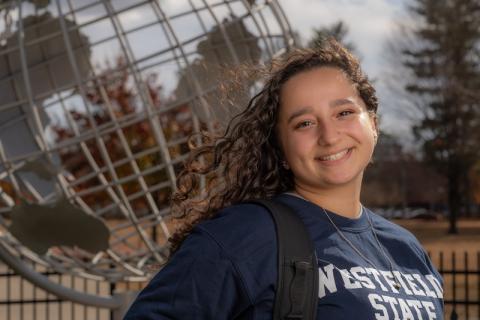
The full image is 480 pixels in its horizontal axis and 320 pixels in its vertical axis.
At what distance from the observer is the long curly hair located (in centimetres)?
169

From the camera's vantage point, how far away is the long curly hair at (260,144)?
1690 mm

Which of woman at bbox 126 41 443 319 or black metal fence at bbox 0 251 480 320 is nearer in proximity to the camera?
woman at bbox 126 41 443 319

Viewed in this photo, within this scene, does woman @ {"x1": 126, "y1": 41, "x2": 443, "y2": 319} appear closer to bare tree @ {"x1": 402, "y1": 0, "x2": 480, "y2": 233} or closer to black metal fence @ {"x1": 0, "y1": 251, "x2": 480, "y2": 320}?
black metal fence @ {"x1": 0, "y1": 251, "x2": 480, "y2": 320}

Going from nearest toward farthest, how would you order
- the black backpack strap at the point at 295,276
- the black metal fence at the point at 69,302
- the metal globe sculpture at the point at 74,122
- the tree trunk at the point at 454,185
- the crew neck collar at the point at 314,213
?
the black backpack strap at the point at 295,276 → the crew neck collar at the point at 314,213 → the metal globe sculpture at the point at 74,122 → the black metal fence at the point at 69,302 → the tree trunk at the point at 454,185

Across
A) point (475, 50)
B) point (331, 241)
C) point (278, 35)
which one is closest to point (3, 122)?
point (278, 35)

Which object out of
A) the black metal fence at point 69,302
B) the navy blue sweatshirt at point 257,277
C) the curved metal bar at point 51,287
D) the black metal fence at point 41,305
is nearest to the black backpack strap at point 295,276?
the navy blue sweatshirt at point 257,277

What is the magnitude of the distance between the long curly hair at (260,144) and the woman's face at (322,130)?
0.11 ft

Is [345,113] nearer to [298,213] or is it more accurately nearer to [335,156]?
[335,156]

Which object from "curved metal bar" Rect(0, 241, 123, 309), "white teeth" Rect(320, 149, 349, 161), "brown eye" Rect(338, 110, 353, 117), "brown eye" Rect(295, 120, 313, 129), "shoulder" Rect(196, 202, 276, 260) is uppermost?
"brown eye" Rect(338, 110, 353, 117)

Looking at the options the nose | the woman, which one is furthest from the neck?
the nose

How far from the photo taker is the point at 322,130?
1.61 metres

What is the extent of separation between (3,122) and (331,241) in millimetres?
2131

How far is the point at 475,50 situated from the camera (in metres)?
33.1

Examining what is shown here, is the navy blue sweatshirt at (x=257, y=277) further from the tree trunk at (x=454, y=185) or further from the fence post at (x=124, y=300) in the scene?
the tree trunk at (x=454, y=185)
